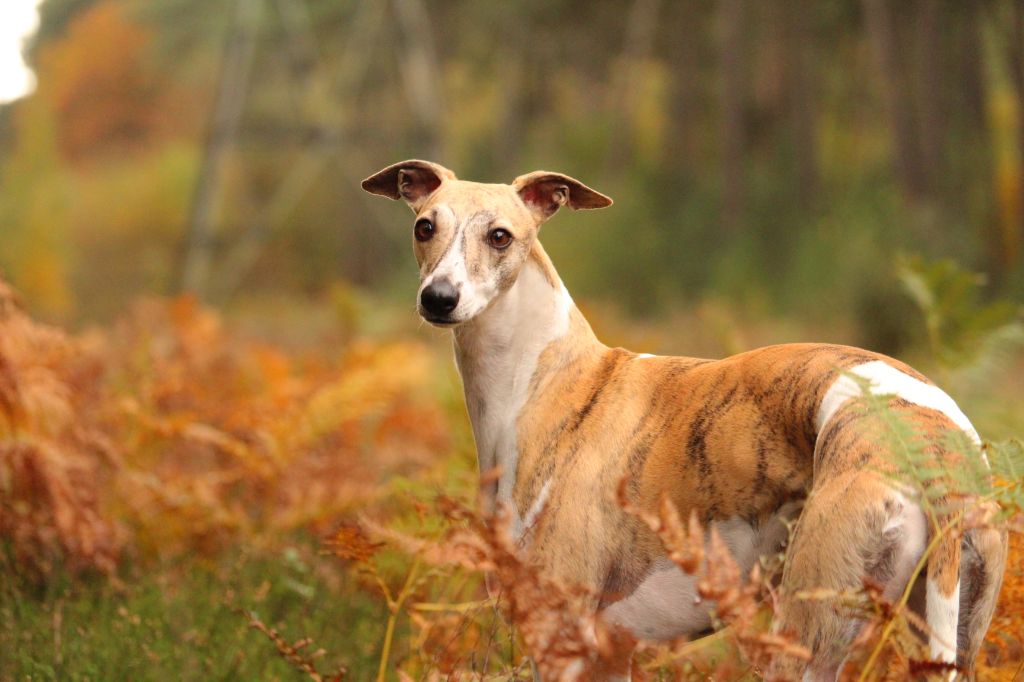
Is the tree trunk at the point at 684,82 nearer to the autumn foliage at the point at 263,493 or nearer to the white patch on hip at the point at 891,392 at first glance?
the autumn foliage at the point at 263,493

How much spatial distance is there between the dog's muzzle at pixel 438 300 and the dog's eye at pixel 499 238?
225mm

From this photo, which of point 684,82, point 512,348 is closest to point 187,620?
point 512,348

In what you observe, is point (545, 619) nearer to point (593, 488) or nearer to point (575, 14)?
point (593, 488)

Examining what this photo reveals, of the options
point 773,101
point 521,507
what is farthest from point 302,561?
point 773,101

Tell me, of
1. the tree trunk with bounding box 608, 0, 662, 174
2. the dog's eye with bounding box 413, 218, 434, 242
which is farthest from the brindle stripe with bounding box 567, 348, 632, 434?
the tree trunk with bounding box 608, 0, 662, 174

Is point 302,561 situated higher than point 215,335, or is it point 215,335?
point 215,335

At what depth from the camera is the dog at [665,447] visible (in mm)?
1963

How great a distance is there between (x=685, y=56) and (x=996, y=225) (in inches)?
210

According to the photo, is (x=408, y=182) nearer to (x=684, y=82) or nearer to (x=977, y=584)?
(x=977, y=584)

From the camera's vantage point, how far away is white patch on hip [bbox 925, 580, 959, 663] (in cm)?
195

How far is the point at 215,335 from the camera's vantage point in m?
7.31

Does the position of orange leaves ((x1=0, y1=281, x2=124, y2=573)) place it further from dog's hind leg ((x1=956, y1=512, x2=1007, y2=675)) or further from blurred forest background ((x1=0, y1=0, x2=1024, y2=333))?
blurred forest background ((x1=0, y1=0, x2=1024, y2=333))

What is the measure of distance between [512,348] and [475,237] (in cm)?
35

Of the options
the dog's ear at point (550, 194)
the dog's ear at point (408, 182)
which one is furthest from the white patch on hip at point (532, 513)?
the dog's ear at point (408, 182)
